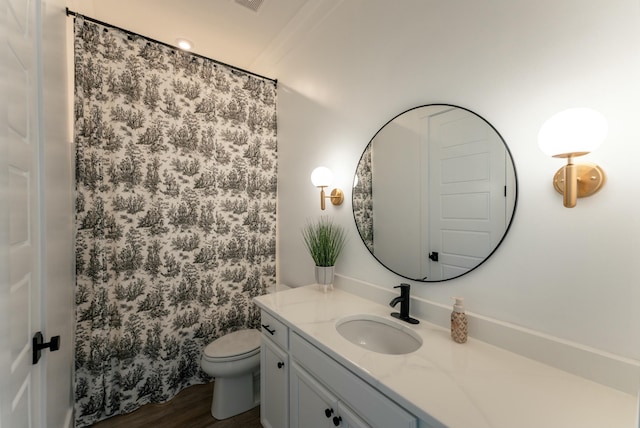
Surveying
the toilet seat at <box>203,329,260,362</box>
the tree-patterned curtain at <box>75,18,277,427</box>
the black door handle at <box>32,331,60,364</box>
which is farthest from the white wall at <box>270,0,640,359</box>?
the black door handle at <box>32,331,60,364</box>

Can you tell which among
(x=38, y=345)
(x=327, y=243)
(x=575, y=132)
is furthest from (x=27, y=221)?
(x=575, y=132)

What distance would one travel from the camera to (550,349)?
2.93 ft

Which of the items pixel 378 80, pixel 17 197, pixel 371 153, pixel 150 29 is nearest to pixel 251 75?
pixel 150 29

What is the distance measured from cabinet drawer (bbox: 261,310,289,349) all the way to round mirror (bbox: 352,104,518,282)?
0.66m

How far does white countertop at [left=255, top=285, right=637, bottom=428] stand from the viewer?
0.67 meters

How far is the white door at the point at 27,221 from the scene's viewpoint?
25.8 inches

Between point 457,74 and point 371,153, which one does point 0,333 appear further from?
point 457,74

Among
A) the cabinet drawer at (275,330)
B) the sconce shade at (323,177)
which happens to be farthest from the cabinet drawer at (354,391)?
the sconce shade at (323,177)

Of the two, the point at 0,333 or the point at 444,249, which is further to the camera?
the point at 444,249

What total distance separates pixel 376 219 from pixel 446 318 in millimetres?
624

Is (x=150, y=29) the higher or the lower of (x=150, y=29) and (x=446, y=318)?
the higher

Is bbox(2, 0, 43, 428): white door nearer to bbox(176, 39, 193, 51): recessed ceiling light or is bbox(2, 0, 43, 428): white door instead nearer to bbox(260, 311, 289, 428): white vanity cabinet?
bbox(260, 311, 289, 428): white vanity cabinet

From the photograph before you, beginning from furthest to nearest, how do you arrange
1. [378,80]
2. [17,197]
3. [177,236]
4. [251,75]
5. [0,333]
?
[251,75], [177,236], [378,80], [17,197], [0,333]

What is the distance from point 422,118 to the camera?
1292 mm
